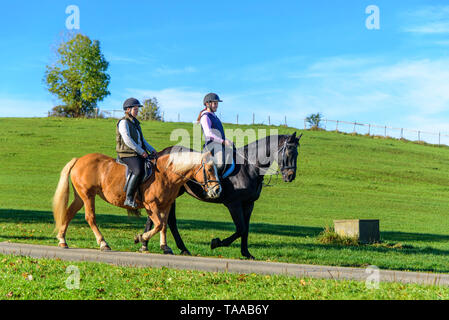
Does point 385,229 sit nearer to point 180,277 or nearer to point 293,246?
point 293,246

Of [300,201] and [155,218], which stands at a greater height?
[155,218]

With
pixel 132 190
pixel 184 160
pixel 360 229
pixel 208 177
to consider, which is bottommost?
pixel 360 229

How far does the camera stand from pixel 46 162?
4338 cm

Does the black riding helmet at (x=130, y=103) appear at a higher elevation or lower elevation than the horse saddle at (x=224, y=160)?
higher

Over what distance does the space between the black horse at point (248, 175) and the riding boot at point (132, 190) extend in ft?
3.43

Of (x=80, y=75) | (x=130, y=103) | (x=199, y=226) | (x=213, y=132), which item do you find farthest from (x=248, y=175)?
(x=80, y=75)

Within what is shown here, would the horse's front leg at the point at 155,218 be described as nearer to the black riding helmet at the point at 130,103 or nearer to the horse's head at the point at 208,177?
the horse's head at the point at 208,177

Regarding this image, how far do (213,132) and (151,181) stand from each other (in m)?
1.74

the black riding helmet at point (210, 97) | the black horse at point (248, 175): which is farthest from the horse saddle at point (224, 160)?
the black riding helmet at point (210, 97)

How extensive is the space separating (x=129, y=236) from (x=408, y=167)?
127ft

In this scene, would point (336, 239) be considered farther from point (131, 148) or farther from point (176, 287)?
point (176, 287)

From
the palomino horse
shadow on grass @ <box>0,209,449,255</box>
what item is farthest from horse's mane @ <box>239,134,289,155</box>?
shadow on grass @ <box>0,209,449,255</box>

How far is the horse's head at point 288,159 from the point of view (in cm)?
1177

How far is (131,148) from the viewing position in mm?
11555
